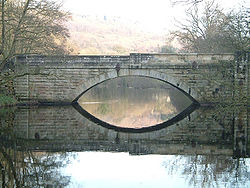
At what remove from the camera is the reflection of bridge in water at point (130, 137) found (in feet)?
34.1

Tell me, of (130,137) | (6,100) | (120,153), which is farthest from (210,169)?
(6,100)

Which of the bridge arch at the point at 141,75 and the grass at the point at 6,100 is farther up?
the bridge arch at the point at 141,75

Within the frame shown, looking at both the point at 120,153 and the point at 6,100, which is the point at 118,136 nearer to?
the point at 120,153

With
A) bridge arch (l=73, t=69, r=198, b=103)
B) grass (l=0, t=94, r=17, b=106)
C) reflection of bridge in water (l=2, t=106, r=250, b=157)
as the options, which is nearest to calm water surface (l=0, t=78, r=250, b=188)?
reflection of bridge in water (l=2, t=106, r=250, b=157)

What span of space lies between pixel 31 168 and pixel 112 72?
1279 cm

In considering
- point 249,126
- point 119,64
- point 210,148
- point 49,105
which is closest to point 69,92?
point 49,105

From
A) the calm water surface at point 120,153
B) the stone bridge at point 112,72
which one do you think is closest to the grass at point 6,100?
the stone bridge at point 112,72

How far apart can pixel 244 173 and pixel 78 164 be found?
3421mm

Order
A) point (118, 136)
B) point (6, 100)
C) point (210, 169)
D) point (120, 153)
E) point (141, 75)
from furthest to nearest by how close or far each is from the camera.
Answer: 1. point (141, 75)
2. point (6, 100)
3. point (118, 136)
4. point (120, 153)
5. point (210, 169)

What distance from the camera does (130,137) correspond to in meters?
12.8

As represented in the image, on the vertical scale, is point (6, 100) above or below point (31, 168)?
above

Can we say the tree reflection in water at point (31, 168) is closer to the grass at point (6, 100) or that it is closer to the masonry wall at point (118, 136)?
the masonry wall at point (118, 136)

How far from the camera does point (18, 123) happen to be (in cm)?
1449

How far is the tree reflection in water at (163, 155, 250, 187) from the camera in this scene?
7.24 m
